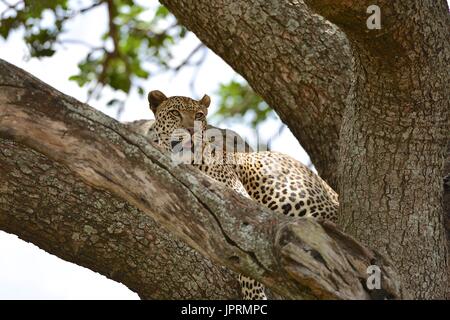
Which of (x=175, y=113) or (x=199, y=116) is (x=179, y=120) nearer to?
(x=175, y=113)

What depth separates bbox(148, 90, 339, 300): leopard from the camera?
7734 millimetres

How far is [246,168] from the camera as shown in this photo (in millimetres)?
8172

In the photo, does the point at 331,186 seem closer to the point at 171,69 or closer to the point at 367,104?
the point at 367,104

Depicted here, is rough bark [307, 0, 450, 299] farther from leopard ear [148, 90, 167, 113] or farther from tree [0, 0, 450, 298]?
leopard ear [148, 90, 167, 113]

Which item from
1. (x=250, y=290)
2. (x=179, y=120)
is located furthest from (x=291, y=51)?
(x=250, y=290)

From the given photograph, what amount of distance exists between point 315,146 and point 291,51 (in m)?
0.75

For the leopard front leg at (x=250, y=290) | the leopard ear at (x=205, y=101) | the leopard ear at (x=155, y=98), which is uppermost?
the leopard ear at (x=155, y=98)

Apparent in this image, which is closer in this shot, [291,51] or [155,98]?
[291,51]

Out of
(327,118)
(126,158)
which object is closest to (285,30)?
(327,118)

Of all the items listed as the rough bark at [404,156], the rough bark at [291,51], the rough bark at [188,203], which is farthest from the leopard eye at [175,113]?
the rough bark at [188,203]

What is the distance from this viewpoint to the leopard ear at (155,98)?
8.48 m

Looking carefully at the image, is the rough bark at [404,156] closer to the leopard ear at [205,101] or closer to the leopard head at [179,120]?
the leopard head at [179,120]
